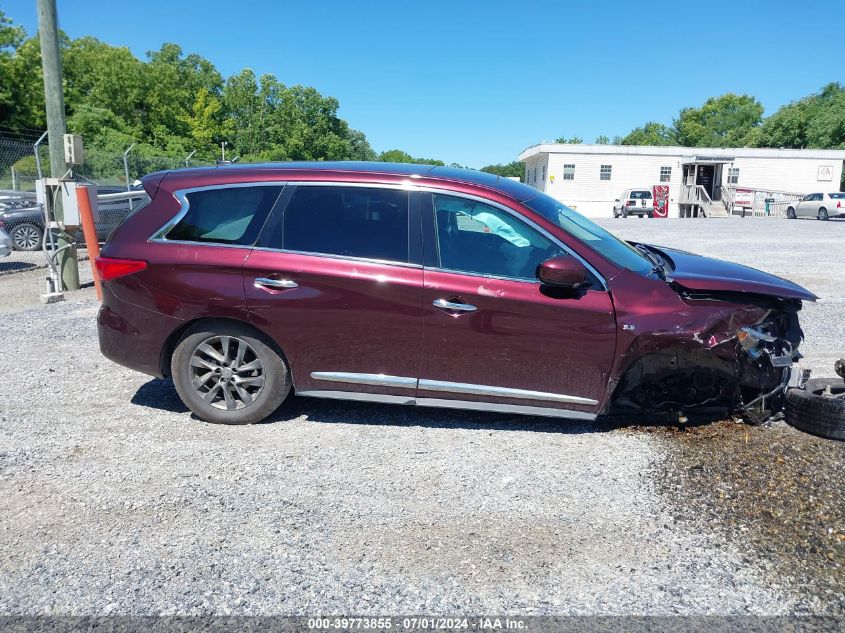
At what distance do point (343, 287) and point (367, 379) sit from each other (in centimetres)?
64

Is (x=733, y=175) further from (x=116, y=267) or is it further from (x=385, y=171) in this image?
(x=116, y=267)

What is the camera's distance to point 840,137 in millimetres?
54562

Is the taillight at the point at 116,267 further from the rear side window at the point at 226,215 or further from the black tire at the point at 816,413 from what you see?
the black tire at the point at 816,413

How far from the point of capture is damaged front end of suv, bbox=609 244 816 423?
4.02 metres

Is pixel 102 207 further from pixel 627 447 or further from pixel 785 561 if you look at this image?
pixel 785 561

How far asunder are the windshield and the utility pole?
7947 mm

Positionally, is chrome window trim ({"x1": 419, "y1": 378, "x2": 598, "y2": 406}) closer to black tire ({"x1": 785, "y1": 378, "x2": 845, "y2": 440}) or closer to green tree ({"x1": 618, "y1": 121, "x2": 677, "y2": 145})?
black tire ({"x1": 785, "y1": 378, "x2": 845, "y2": 440})

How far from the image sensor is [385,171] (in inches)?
176

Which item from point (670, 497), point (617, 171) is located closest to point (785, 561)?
point (670, 497)

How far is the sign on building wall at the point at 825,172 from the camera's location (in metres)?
45.0

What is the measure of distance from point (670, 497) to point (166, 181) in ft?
12.9

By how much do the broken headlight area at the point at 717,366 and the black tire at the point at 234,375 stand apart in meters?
2.27

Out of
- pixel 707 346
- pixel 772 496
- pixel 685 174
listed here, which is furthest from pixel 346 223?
pixel 685 174

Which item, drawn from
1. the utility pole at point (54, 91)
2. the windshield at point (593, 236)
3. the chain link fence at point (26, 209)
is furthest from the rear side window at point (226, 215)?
the chain link fence at point (26, 209)
